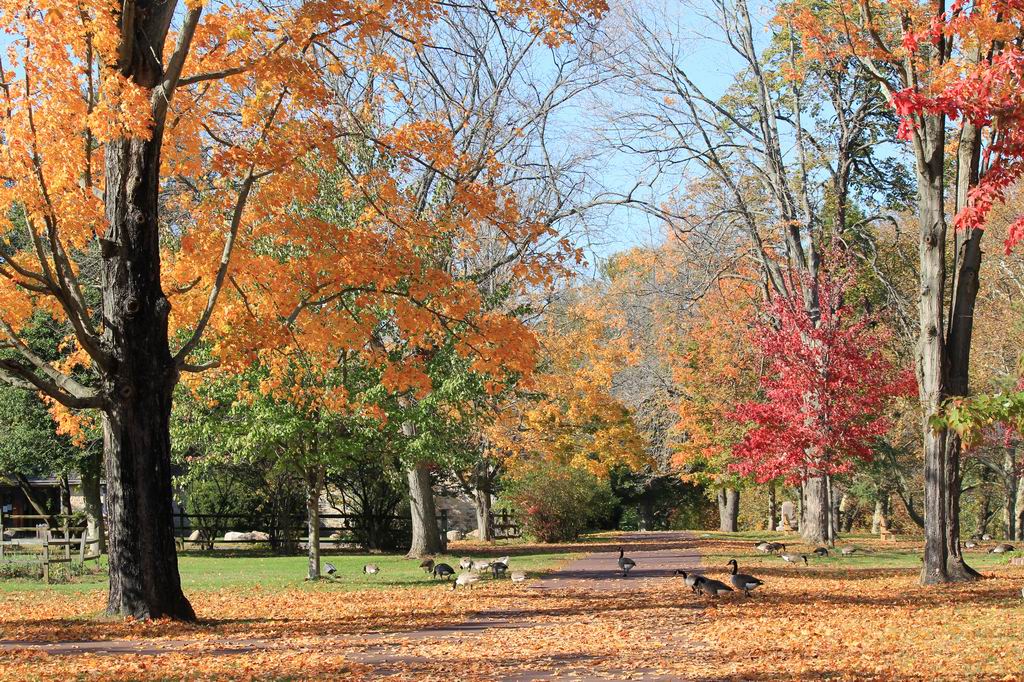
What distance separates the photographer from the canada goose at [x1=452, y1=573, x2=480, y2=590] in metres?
17.7

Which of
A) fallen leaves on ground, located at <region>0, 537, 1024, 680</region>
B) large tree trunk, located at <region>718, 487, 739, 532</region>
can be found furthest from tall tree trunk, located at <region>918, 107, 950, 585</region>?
large tree trunk, located at <region>718, 487, 739, 532</region>

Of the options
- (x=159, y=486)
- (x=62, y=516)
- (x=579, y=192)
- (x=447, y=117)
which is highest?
(x=447, y=117)

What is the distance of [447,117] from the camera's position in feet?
81.2

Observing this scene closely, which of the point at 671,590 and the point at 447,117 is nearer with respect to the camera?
the point at 671,590

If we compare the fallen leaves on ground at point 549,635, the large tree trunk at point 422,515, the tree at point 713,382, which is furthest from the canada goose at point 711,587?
the tree at point 713,382

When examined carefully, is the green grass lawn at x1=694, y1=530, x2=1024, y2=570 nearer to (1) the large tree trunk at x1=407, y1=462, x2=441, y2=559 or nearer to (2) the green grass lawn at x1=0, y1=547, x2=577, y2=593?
(2) the green grass lawn at x1=0, y1=547, x2=577, y2=593

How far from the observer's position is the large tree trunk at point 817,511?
29219 millimetres

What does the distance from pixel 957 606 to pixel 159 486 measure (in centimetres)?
1035

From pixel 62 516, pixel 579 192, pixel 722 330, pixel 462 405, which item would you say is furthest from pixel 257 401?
pixel 722 330

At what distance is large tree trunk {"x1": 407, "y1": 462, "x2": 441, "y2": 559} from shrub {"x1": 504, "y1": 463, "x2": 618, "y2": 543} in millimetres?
7382

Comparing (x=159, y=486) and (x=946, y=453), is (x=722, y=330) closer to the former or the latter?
(x=946, y=453)

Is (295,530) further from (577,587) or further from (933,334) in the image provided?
(933,334)

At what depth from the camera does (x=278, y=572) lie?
22.9m

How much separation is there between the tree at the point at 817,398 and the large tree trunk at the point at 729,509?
2181cm
